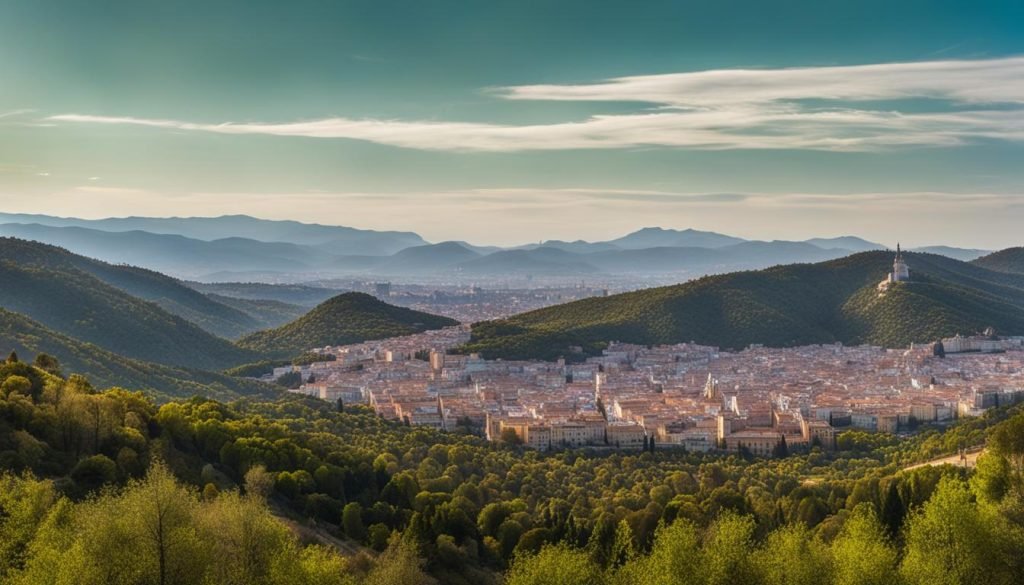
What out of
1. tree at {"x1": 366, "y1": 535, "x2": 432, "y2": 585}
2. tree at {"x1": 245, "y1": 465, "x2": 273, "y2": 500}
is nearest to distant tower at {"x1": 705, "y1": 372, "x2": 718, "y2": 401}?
tree at {"x1": 245, "y1": 465, "x2": 273, "y2": 500}

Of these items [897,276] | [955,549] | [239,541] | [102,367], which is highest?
[897,276]

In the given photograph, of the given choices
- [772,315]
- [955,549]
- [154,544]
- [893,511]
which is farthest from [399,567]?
[772,315]

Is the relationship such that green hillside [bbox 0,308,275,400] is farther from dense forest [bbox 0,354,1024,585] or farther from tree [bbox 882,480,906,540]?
tree [bbox 882,480,906,540]

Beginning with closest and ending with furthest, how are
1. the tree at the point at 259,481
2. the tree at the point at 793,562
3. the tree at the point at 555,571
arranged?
the tree at the point at 555,571 → the tree at the point at 793,562 → the tree at the point at 259,481

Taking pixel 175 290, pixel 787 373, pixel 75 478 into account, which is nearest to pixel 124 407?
pixel 75 478

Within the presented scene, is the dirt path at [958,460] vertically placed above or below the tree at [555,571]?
below

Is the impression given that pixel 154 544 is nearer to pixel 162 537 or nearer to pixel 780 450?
pixel 162 537

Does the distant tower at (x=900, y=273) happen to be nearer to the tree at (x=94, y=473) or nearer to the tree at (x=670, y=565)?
the tree at (x=670, y=565)

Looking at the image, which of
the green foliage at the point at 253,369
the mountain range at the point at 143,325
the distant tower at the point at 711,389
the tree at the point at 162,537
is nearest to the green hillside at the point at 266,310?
the mountain range at the point at 143,325
